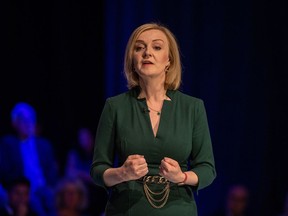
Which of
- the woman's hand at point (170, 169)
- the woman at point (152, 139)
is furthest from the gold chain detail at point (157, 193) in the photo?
the woman's hand at point (170, 169)

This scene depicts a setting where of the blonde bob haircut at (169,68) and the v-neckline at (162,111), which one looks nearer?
the v-neckline at (162,111)

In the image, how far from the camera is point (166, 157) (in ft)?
7.45

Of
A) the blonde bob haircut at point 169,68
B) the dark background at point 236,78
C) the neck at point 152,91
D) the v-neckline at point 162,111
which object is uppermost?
the blonde bob haircut at point 169,68

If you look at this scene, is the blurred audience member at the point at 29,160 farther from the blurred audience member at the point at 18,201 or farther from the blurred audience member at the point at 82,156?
the blurred audience member at the point at 18,201

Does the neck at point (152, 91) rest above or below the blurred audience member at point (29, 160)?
above

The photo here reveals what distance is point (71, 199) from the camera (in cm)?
499

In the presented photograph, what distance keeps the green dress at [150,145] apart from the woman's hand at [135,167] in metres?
0.15

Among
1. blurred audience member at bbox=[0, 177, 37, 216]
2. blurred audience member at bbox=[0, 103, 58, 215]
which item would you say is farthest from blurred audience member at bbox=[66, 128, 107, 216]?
blurred audience member at bbox=[0, 177, 37, 216]

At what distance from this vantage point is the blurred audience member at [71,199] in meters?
4.96

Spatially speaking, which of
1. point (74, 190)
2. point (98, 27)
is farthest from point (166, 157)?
point (98, 27)

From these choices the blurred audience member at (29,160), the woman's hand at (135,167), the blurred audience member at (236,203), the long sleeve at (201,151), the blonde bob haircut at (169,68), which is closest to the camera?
the woman's hand at (135,167)

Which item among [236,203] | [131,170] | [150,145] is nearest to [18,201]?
[236,203]

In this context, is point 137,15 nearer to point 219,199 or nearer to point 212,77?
point 212,77

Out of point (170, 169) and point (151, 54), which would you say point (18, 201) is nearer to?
point (151, 54)
